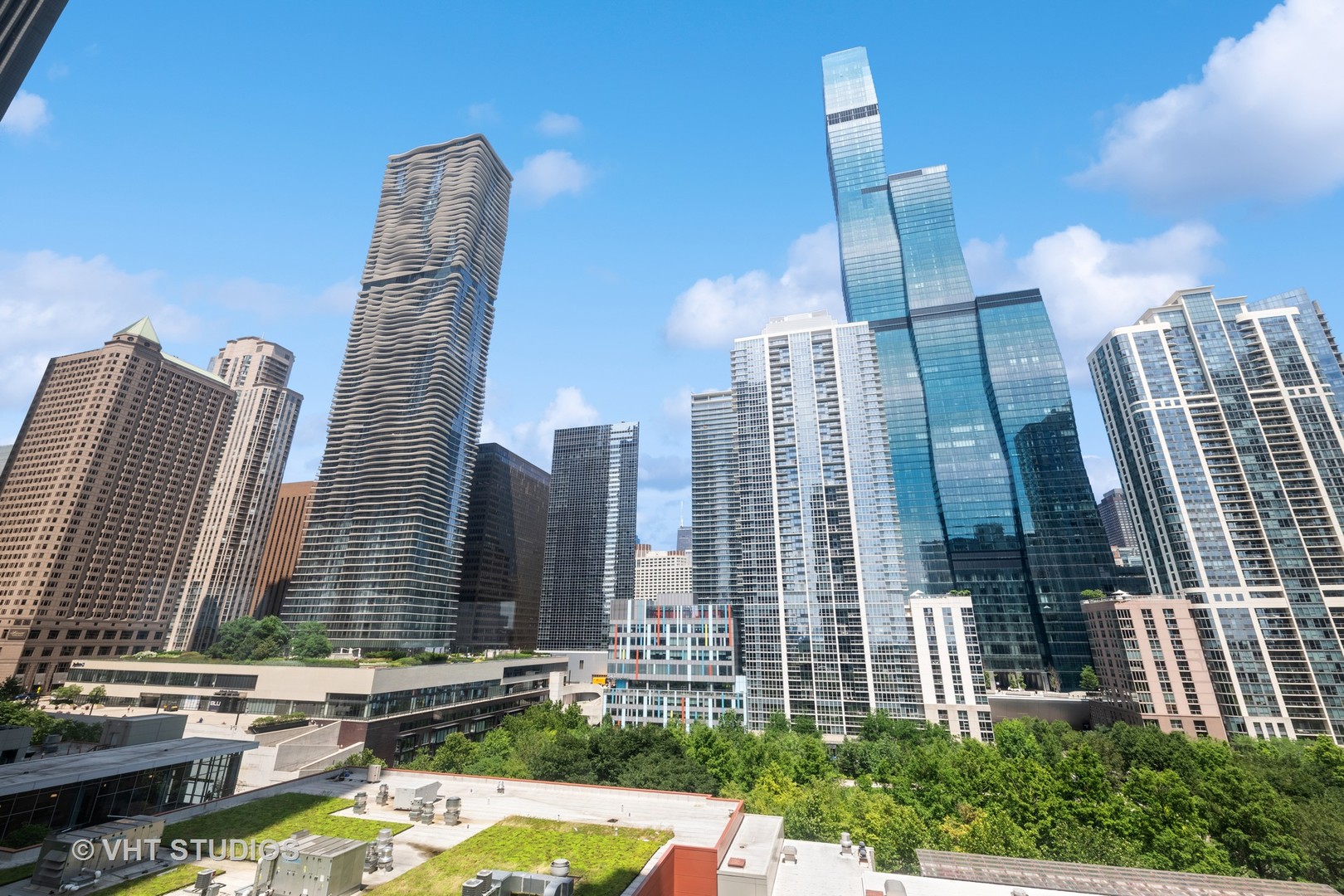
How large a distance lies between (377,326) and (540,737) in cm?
14087

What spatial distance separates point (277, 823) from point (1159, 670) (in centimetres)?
15528

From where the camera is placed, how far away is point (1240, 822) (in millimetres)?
56500

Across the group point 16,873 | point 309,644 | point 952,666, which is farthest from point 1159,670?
point 309,644

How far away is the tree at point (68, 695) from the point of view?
109062mm

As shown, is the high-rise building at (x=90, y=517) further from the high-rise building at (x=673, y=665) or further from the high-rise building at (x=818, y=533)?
the high-rise building at (x=818, y=533)

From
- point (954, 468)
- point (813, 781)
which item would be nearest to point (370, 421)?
point (813, 781)

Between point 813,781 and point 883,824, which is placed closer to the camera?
point 883,824

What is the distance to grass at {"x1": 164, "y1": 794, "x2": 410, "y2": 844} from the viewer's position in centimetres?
3244

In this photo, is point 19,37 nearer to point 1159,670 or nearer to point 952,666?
point 952,666

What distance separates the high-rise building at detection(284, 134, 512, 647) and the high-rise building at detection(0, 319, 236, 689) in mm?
63706

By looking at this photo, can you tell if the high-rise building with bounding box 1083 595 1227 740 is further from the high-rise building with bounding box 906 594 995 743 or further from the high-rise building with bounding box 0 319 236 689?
the high-rise building with bounding box 0 319 236 689

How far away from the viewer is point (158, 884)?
2567 centimetres

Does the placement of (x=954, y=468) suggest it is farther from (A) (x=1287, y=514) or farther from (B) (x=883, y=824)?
(B) (x=883, y=824)

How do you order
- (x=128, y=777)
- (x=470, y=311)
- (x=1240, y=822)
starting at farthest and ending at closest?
(x=470, y=311) → (x=1240, y=822) → (x=128, y=777)
